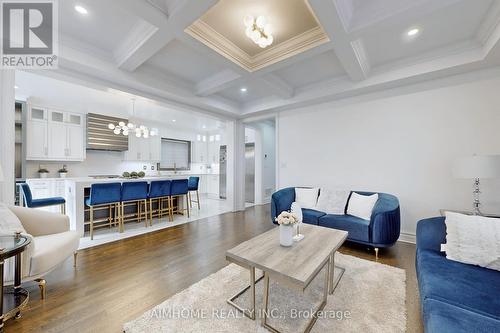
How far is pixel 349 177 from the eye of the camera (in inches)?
153

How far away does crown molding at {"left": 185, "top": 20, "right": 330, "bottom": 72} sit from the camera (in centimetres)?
236

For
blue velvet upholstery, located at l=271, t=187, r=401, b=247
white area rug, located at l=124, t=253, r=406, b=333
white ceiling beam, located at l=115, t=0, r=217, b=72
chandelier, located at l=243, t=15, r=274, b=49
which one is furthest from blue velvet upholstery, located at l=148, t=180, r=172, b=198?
chandelier, located at l=243, t=15, r=274, b=49

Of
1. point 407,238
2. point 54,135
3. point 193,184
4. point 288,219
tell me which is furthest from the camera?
point 193,184

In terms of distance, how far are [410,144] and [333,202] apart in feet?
5.29

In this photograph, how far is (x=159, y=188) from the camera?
4273 mm

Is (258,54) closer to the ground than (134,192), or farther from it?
farther from it

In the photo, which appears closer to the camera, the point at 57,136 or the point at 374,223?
the point at 374,223

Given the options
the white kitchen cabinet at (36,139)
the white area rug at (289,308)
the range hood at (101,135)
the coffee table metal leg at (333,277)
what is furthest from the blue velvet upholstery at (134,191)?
the coffee table metal leg at (333,277)

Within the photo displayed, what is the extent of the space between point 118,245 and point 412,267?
4183 millimetres

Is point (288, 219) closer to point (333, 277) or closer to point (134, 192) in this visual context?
point (333, 277)

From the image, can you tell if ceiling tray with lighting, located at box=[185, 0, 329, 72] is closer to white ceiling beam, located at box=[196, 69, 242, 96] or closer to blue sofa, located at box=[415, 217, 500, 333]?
white ceiling beam, located at box=[196, 69, 242, 96]

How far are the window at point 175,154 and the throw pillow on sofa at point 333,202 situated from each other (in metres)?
6.17

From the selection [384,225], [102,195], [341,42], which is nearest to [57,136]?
[102,195]

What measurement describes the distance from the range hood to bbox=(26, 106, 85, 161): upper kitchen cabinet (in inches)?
9.6
